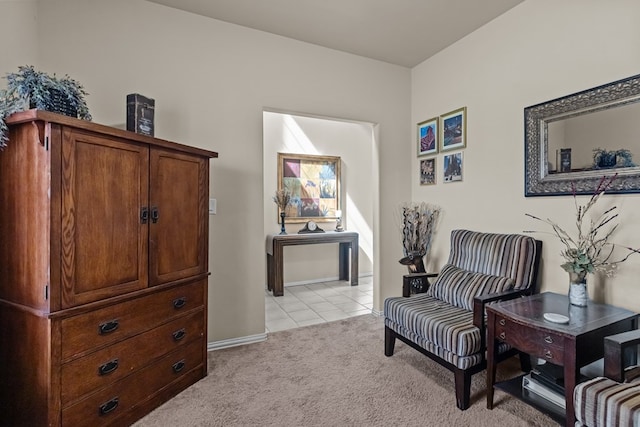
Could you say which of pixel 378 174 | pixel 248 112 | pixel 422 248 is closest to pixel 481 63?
pixel 378 174

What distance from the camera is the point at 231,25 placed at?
9.18 feet

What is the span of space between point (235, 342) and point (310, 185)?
9.38 ft

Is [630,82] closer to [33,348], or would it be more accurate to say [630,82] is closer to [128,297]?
[128,297]

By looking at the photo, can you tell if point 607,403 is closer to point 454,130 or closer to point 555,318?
point 555,318

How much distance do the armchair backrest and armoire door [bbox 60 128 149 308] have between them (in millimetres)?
2406

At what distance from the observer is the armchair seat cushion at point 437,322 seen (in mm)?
1925

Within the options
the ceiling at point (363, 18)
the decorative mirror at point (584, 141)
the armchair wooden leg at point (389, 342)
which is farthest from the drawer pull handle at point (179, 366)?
the decorative mirror at point (584, 141)

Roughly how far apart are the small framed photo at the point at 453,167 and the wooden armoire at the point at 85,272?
99.0 inches

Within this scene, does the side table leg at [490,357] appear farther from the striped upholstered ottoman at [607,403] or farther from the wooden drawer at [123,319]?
Result: the wooden drawer at [123,319]

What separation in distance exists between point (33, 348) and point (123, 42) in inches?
85.5

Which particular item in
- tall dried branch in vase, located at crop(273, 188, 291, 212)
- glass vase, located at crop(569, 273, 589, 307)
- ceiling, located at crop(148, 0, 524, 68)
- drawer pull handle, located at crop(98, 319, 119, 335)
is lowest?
drawer pull handle, located at crop(98, 319, 119, 335)

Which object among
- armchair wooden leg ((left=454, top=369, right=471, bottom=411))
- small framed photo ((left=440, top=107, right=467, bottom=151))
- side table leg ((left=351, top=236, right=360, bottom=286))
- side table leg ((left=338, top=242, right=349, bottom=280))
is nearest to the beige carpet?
armchair wooden leg ((left=454, top=369, right=471, bottom=411))

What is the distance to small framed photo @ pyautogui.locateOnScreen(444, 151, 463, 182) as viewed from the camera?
311 cm

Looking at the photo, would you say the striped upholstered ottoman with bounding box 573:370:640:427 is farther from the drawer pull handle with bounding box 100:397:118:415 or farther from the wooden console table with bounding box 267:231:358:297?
the wooden console table with bounding box 267:231:358:297
